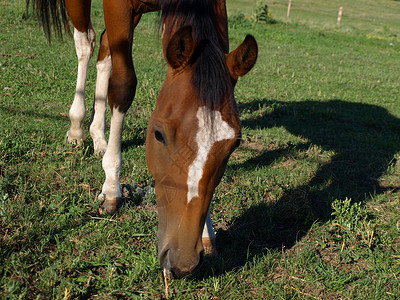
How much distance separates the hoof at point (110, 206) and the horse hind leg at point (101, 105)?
980mm

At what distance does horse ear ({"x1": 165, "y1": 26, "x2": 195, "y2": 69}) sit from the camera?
1.75 metres

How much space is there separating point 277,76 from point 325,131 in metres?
3.41

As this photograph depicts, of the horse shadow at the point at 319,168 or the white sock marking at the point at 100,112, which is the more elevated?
the white sock marking at the point at 100,112

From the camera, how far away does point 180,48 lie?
6.03ft

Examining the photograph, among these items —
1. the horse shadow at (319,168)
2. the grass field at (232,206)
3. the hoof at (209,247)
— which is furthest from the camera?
the horse shadow at (319,168)

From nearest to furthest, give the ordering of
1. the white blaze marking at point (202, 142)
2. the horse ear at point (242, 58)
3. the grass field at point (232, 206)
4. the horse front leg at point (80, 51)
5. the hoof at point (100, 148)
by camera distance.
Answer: the white blaze marking at point (202, 142) < the horse ear at point (242, 58) < the grass field at point (232, 206) < the hoof at point (100, 148) < the horse front leg at point (80, 51)

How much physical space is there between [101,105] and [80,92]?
0.31 metres

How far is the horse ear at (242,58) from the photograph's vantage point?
183 centimetres

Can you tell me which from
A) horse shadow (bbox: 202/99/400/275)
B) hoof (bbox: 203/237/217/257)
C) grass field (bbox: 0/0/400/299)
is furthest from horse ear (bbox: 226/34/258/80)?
horse shadow (bbox: 202/99/400/275)

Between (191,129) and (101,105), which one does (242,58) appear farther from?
(101,105)

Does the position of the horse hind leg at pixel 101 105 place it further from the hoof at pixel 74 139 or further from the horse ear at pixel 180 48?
the horse ear at pixel 180 48

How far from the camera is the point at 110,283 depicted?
6.61 feet

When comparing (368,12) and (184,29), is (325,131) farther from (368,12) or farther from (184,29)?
(368,12)

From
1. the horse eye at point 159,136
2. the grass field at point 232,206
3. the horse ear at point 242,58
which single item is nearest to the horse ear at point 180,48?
the horse ear at point 242,58
